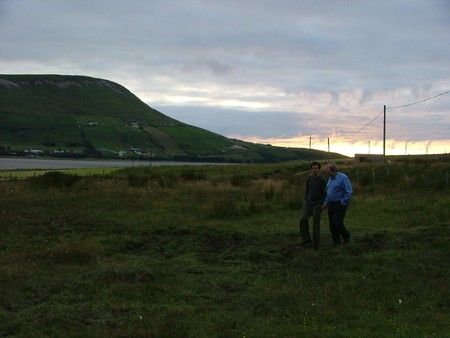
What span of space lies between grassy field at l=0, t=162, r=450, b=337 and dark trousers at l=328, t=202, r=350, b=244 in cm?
33

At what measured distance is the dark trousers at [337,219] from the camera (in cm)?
1344

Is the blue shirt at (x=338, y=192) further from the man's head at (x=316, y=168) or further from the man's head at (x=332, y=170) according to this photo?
the man's head at (x=316, y=168)

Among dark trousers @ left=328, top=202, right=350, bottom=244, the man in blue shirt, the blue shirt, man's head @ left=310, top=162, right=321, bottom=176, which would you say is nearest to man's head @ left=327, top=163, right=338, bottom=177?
the man in blue shirt

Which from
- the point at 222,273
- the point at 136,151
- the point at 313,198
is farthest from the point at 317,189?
the point at 136,151

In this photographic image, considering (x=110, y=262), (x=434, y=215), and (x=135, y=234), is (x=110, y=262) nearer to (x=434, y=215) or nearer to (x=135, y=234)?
(x=135, y=234)

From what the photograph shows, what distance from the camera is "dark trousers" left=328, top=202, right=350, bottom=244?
529 inches

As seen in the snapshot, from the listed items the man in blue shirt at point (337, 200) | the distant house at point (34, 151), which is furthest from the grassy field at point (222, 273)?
the distant house at point (34, 151)

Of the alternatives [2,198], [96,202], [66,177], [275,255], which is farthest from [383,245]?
[66,177]

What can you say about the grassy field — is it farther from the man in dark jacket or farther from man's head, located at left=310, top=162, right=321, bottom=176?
man's head, located at left=310, top=162, right=321, bottom=176

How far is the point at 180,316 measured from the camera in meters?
7.77

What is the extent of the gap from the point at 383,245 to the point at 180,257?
480cm

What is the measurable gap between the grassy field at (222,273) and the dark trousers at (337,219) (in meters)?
0.33

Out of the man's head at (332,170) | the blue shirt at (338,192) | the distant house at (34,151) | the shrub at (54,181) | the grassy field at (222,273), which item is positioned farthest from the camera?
the distant house at (34,151)

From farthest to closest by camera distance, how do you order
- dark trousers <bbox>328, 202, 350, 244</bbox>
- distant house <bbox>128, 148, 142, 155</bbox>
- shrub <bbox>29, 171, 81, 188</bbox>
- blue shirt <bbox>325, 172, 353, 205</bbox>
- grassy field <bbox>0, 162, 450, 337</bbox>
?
distant house <bbox>128, 148, 142, 155</bbox> < shrub <bbox>29, 171, 81, 188</bbox> < blue shirt <bbox>325, 172, 353, 205</bbox> < dark trousers <bbox>328, 202, 350, 244</bbox> < grassy field <bbox>0, 162, 450, 337</bbox>
